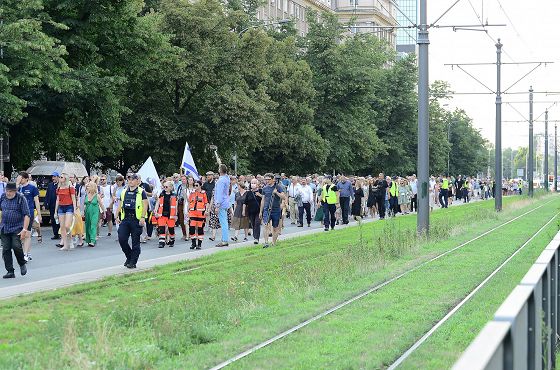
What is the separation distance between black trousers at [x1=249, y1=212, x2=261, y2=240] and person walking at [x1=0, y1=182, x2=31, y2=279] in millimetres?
9503

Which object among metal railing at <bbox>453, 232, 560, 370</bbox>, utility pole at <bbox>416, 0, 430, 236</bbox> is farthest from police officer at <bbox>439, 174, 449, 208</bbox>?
metal railing at <bbox>453, 232, 560, 370</bbox>

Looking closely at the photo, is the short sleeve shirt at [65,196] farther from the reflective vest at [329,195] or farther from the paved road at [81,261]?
the reflective vest at [329,195]

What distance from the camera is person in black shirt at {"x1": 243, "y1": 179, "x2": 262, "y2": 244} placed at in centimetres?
2522

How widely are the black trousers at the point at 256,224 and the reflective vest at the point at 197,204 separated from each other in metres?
1.83

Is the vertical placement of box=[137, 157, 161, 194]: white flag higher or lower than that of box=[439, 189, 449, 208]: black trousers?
higher

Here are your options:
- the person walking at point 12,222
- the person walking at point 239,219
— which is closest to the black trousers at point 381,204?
the person walking at point 239,219

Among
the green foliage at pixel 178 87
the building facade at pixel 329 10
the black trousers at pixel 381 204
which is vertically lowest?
the black trousers at pixel 381 204

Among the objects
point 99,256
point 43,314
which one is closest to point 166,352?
point 43,314

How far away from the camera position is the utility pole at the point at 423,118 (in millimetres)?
24875

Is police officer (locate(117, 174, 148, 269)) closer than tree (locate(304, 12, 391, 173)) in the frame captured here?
Yes

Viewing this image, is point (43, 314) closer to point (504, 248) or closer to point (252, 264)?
point (252, 264)

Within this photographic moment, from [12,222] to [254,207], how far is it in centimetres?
1054

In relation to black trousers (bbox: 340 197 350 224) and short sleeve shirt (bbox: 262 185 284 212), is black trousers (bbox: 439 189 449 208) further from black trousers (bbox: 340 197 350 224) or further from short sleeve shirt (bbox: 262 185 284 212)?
short sleeve shirt (bbox: 262 185 284 212)

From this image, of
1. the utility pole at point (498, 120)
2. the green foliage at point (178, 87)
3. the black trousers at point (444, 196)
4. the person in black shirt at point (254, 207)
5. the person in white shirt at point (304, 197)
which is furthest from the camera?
the black trousers at point (444, 196)
